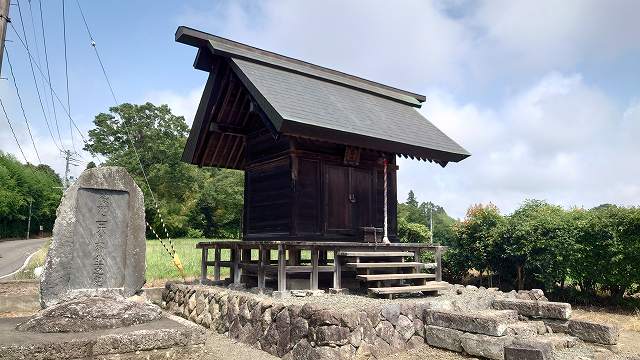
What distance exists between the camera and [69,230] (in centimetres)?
743

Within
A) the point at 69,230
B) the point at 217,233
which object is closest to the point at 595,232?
the point at 69,230

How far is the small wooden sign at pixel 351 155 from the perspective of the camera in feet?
33.4

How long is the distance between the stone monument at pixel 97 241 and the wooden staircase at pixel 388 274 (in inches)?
155

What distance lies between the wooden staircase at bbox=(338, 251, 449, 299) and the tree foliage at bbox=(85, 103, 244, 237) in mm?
37383

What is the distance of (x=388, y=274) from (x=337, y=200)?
84.5 inches

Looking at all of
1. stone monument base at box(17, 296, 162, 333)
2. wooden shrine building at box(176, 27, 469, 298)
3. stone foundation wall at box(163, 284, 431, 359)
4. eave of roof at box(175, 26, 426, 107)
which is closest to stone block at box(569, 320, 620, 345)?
stone foundation wall at box(163, 284, 431, 359)

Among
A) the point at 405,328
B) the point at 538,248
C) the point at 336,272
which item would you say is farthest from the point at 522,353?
the point at 538,248

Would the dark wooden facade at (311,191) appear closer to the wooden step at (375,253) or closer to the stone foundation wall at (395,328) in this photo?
the wooden step at (375,253)

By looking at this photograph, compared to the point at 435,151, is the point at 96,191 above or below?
below

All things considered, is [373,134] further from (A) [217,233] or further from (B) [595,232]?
(A) [217,233]

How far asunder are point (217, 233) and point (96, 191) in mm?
43517

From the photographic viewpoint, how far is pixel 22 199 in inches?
2178

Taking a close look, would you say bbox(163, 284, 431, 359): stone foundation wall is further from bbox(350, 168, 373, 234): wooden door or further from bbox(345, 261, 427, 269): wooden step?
bbox(350, 168, 373, 234): wooden door

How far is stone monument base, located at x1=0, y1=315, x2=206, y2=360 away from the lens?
17.4 ft
